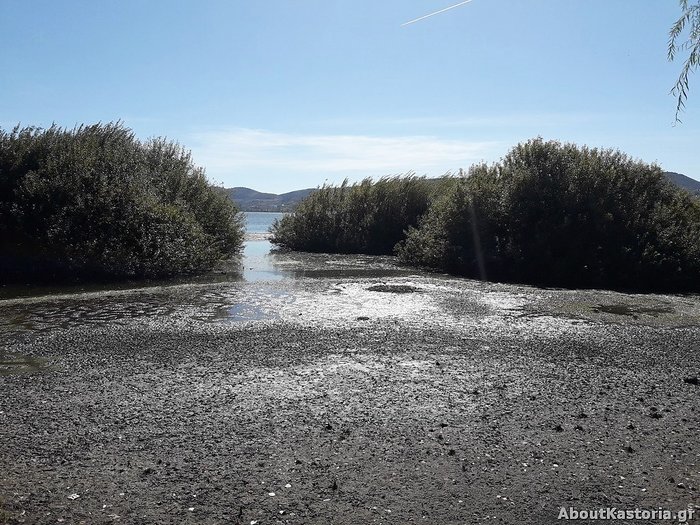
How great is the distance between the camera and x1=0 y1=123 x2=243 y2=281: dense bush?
1695cm

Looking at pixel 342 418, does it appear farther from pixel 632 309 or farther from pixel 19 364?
pixel 632 309

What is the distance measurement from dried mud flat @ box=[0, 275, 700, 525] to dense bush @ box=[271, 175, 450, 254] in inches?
707

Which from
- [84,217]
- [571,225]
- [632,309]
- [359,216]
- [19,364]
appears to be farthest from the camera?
[359,216]

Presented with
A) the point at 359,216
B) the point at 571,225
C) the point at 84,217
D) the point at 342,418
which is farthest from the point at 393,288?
the point at 359,216

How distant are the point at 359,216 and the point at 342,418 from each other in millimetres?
24579

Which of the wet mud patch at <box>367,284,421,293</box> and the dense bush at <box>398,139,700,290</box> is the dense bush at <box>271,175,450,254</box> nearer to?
the dense bush at <box>398,139,700,290</box>

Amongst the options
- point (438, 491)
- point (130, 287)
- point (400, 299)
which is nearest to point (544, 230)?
point (400, 299)

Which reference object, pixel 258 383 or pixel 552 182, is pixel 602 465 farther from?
pixel 552 182

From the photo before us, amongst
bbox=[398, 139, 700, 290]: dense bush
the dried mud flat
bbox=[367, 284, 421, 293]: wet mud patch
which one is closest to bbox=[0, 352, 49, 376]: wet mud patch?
the dried mud flat

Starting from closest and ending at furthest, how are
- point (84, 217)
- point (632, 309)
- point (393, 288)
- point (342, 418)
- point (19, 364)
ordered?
point (342, 418), point (19, 364), point (632, 309), point (393, 288), point (84, 217)

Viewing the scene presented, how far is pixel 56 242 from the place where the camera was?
16.9 meters

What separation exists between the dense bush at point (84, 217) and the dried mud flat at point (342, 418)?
602cm

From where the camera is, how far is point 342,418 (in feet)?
19.3

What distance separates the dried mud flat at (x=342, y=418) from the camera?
426 centimetres
